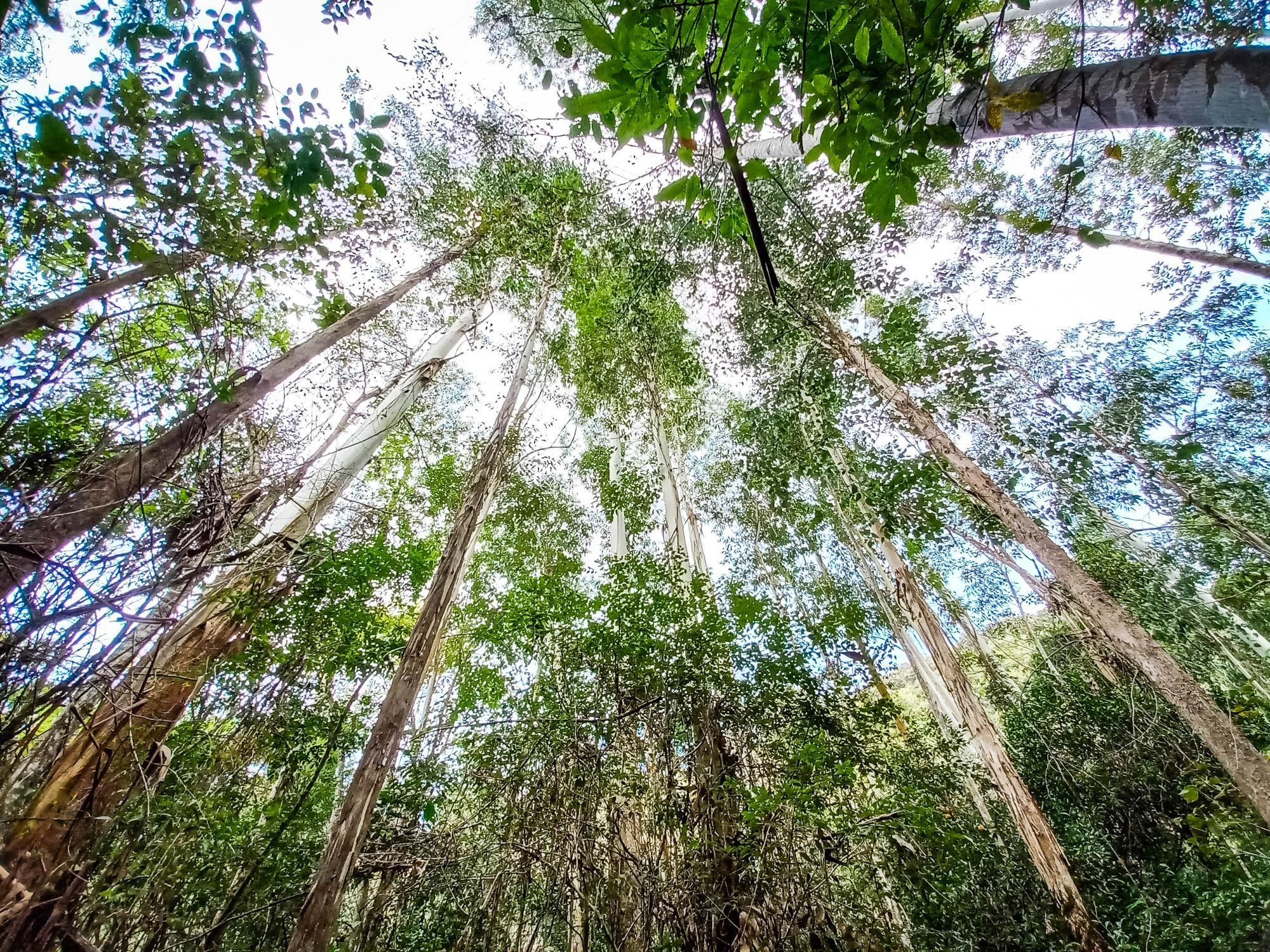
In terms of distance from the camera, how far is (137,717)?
85.4 inches

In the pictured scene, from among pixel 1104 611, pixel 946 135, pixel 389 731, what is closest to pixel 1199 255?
pixel 1104 611

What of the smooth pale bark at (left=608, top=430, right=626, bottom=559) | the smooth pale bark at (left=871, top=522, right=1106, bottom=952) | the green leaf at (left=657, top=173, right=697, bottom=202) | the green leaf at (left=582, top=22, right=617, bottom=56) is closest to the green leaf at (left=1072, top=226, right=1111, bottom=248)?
the green leaf at (left=657, top=173, right=697, bottom=202)

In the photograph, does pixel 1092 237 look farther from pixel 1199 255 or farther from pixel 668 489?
pixel 1199 255

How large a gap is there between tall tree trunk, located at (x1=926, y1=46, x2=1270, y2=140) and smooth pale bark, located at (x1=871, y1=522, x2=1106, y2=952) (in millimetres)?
4279

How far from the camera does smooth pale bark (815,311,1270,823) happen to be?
296 centimetres

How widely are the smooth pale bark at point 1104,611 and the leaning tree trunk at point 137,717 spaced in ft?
16.6

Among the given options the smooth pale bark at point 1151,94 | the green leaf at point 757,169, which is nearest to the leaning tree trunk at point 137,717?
the green leaf at point 757,169

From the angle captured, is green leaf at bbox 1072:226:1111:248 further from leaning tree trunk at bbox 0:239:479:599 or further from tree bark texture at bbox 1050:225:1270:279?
tree bark texture at bbox 1050:225:1270:279

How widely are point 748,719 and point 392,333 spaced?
7.13 m

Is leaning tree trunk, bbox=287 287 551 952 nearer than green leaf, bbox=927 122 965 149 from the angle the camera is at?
No

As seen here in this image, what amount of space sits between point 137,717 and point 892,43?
3.72 meters

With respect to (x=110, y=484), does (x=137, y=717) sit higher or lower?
lower

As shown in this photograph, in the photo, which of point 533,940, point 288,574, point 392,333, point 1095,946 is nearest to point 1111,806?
point 1095,946

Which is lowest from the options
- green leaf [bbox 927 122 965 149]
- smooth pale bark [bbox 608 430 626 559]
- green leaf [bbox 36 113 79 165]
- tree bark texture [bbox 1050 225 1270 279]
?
green leaf [bbox 36 113 79 165]
